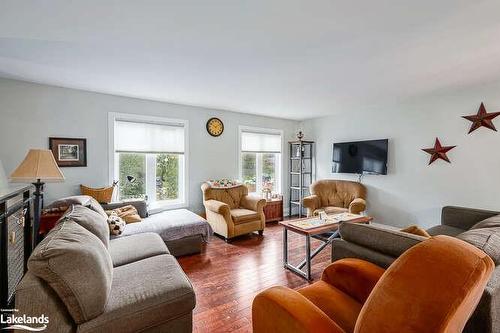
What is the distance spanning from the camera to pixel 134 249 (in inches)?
86.5

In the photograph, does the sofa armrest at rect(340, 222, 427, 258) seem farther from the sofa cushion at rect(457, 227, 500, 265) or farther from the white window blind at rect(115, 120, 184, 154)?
the white window blind at rect(115, 120, 184, 154)

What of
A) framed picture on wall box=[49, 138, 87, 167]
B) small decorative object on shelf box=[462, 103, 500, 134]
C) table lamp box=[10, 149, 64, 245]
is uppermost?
small decorative object on shelf box=[462, 103, 500, 134]

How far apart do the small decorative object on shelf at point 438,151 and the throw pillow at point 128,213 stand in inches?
178

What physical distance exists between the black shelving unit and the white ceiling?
2282 mm

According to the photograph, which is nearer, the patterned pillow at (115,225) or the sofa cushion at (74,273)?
the sofa cushion at (74,273)

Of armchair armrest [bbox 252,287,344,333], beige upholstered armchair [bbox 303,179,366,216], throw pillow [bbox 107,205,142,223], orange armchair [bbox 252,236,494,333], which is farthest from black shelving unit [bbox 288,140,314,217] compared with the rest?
orange armchair [bbox 252,236,494,333]

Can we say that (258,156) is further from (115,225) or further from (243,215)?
(115,225)

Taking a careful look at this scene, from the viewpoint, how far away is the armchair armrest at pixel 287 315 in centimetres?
106

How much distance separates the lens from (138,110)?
12.3ft

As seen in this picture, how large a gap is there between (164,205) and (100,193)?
992 mm

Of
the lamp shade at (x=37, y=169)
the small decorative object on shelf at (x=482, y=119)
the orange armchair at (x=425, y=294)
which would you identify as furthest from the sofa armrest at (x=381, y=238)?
the small decorative object on shelf at (x=482, y=119)

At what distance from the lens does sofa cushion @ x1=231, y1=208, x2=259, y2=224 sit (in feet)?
12.4

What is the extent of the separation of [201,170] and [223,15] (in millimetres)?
3053

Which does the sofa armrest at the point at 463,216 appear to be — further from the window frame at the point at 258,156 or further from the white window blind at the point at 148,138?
the white window blind at the point at 148,138
